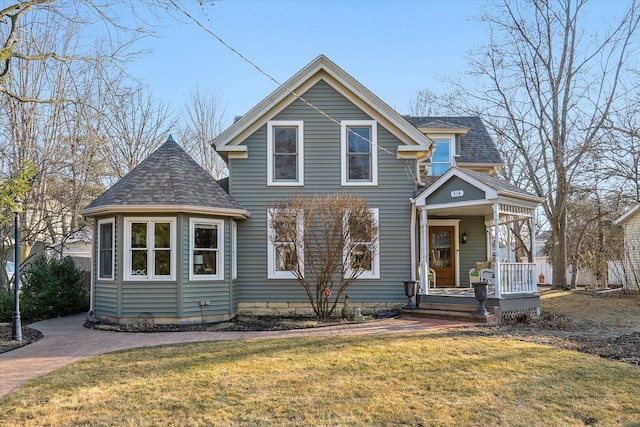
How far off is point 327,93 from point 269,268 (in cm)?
501

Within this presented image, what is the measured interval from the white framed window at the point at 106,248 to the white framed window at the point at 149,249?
1.57 ft

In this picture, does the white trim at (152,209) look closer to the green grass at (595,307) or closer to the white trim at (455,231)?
the white trim at (455,231)

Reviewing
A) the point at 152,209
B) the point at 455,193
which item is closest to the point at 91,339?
the point at 152,209

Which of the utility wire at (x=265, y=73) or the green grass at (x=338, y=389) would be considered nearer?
the green grass at (x=338, y=389)

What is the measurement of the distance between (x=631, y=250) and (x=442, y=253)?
1012 centimetres

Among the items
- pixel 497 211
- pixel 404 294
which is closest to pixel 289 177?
pixel 404 294

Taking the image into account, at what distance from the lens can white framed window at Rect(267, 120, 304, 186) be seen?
44.0ft

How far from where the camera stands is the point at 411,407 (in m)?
5.43

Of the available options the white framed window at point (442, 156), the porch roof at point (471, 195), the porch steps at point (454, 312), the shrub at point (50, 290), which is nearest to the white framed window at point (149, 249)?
the shrub at point (50, 290)

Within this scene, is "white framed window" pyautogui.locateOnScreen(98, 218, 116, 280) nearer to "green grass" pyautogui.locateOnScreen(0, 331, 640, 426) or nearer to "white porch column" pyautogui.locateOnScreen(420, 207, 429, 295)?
"green grass" pyautogui.locateOnScreen(0, 331, 640, 426)

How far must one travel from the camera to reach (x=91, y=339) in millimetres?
9844

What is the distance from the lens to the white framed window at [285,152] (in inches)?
527

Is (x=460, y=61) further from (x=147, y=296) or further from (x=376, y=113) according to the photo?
(x=147, y=296)

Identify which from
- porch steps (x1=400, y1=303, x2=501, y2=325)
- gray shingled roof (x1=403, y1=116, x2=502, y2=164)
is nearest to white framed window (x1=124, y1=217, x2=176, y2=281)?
porch steps (x1=400, y1=303, x2=501, y2=325)
